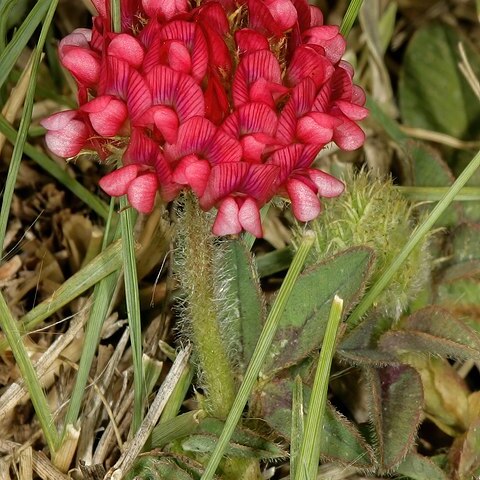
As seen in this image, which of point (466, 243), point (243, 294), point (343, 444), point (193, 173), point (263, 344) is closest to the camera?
point (193, 173)

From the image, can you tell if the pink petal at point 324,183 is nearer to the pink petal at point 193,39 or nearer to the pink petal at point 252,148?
the pink petal at point 252,148

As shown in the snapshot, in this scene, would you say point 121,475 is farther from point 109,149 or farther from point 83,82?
point 83,82

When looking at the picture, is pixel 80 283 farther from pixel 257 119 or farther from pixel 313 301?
pixel 257 119

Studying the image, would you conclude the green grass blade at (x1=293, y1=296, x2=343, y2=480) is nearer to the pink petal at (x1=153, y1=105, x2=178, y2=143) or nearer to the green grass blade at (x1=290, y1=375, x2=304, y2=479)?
the green grass blade at (x1=290, y1=375, x2=304, y2=479)

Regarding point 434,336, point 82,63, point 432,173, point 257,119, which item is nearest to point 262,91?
point 257,119

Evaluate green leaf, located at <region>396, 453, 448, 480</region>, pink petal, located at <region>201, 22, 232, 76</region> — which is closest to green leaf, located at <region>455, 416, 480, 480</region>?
green leaf, located at <region>396, 453, 448, 480</region>

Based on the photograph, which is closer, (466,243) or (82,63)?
(82,63)
